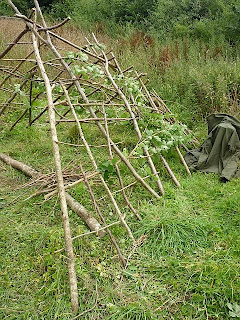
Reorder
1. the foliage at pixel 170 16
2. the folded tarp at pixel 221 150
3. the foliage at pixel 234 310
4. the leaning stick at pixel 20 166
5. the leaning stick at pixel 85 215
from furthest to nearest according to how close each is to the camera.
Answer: the foliage at pixel 170 16, the folded tarp at pixel 221 150, the leaning stick at pixel 20 166, the leaning stick at pixel 85 215, the foliage at pixel 234 310

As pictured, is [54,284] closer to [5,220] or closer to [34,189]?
[5,220]

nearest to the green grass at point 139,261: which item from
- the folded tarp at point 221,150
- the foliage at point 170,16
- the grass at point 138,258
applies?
the grass at point 138,258

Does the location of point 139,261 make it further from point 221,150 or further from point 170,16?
point 170,16

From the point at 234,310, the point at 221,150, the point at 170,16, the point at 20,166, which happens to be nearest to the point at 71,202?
the point at 20,166

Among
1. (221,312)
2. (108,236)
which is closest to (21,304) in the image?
(108,236)

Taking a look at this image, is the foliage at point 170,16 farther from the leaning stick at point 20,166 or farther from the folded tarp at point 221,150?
the leaning stick at point 20,166

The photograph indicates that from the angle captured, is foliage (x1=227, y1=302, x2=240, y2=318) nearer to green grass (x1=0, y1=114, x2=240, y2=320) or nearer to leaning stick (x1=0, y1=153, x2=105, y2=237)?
green grass (x1=0, y1=114, x2=240, y2=320)

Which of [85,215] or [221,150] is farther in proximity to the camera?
[221,150]

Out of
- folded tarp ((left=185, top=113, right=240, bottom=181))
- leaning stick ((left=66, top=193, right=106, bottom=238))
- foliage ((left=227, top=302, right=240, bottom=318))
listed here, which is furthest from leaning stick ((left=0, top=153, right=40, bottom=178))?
foliage ((left=227, top=302, right=240, bottom=318))

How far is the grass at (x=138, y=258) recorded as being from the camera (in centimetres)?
238

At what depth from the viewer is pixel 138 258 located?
2818 millimetres

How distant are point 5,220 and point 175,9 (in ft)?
28.0

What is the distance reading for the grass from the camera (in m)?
2.38

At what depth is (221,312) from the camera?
233 centimetres
